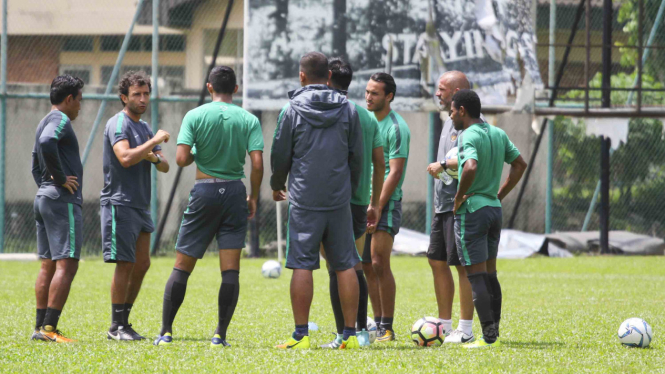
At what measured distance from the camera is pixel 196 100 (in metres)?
16.3

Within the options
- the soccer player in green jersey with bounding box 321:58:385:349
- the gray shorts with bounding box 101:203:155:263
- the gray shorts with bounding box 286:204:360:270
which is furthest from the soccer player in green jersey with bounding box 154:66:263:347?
the soccer player in green jersey with bounding box 321:58:385:349

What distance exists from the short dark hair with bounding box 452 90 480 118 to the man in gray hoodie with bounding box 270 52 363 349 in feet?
2.85

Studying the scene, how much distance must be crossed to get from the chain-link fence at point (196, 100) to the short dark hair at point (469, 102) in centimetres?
920

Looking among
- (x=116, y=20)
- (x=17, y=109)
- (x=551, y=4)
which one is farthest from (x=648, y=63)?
(x=17, y=109)

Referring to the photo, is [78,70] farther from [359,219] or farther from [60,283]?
[359,219]

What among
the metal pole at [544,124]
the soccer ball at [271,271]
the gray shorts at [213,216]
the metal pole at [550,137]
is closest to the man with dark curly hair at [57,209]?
the gray shorts at [213,216]

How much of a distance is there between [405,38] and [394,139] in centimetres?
917

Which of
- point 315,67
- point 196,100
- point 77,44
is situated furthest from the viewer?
point 77,44

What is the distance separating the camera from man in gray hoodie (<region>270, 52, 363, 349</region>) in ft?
18.9

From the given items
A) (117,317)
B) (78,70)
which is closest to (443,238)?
(117,317)

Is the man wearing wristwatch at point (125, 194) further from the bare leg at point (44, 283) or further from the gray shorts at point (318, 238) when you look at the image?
the gray shorts at point (318, 238)

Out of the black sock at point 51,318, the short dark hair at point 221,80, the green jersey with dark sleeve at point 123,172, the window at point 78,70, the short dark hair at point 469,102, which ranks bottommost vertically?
the black sock at point 51,318

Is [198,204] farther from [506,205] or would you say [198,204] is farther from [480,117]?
[506,205]

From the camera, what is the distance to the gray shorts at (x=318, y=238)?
18.9ft
